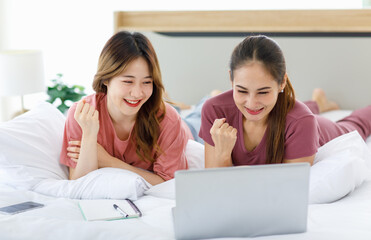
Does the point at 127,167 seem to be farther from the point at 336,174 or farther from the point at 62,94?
the point at 62,94

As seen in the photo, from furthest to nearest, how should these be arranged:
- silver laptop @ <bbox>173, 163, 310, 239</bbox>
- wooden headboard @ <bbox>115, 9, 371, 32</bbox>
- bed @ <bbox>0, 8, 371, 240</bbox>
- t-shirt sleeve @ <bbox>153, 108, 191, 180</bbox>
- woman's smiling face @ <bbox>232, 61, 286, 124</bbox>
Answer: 1. wooden headboard @ <bbox>115, 9, 371, 32</bbox>
2. t-shirt sleeve @ <bbox>153, 108, 191, 180</bbox>
3. woman's smiling face @ <bbox>232, 61, 286, 124</bbox>
4. bed @ <bbox>0, 8, 371, 240</bbox>
5. silver laptop @ <bbox>173, 163, 310, 239</bbox>

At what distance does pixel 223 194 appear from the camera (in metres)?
1.23

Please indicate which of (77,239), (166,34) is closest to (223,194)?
(77,239)

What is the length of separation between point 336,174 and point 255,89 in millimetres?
395

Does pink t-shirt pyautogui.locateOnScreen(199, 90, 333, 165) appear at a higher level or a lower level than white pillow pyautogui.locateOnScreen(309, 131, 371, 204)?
higher

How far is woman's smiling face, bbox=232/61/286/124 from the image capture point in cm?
161

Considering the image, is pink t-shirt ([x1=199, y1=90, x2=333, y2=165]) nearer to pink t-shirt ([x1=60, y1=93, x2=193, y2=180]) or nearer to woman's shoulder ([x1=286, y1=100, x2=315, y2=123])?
woman's shoulder ([x1=286, y1=100, x2=315, y2=123])

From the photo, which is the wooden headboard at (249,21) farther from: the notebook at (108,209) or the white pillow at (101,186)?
the notebook at (108,209)

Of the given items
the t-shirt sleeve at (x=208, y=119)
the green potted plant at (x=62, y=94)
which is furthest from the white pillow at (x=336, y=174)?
the green potted plant at (x=62, y=94)

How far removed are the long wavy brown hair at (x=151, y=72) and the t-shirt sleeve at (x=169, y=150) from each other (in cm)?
2

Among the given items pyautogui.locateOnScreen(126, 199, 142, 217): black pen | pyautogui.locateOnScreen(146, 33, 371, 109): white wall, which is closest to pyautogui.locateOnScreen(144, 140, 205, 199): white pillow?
pyautogui.locateOnScreen(126, 199, 142, 217): black pen

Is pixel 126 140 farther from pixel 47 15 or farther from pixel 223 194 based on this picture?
pixel 47 15

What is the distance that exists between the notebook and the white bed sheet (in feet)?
0.08

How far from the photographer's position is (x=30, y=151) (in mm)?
1826
